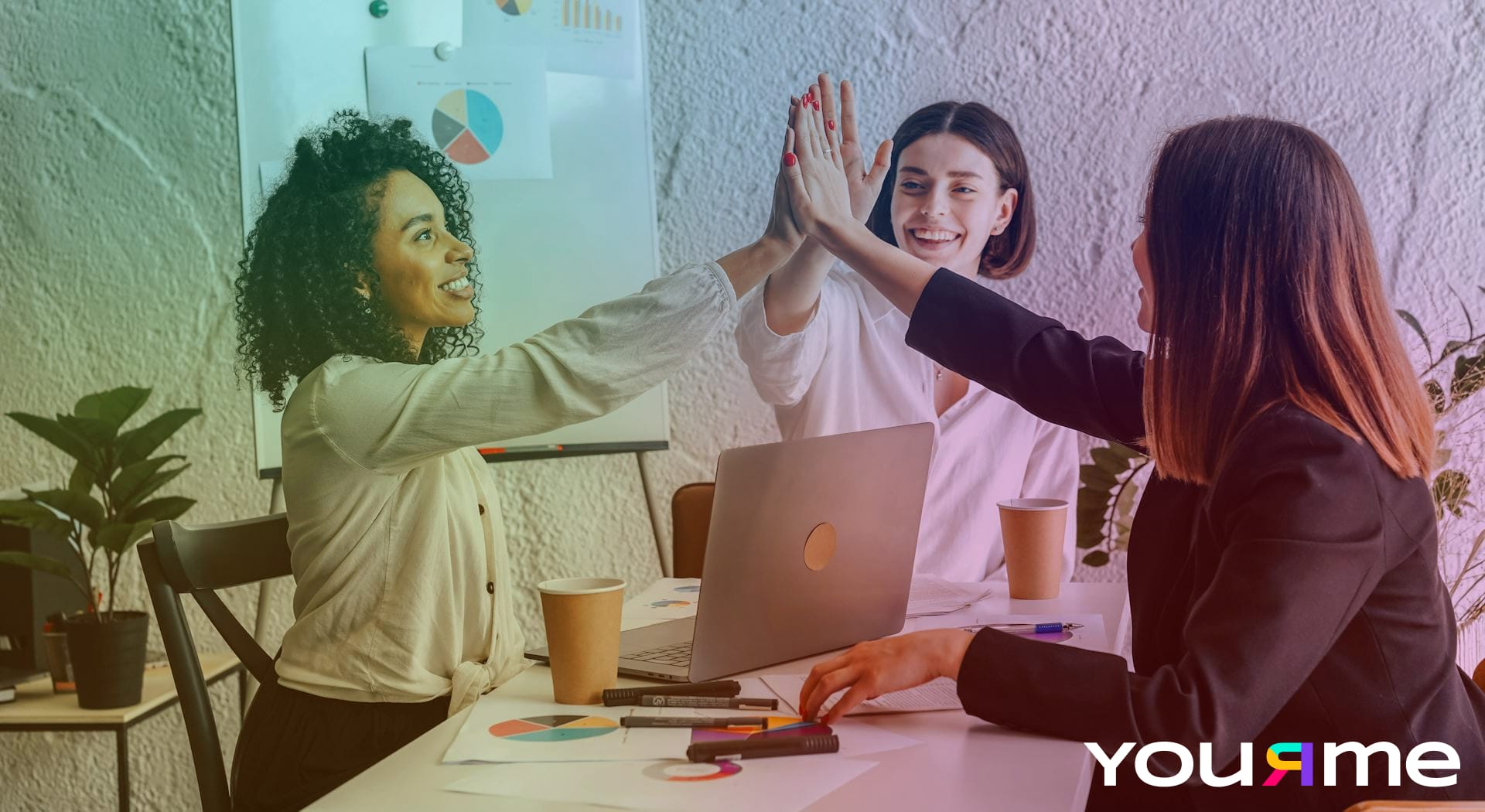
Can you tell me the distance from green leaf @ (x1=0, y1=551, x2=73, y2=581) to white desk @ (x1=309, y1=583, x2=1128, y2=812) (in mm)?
1275

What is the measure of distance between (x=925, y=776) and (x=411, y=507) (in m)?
0.80

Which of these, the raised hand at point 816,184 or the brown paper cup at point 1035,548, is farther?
the raised hand at point 816,184

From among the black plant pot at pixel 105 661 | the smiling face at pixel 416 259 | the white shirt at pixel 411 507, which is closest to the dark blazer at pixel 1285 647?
the white shirt at pixel 411 507

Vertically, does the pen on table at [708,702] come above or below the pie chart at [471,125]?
below

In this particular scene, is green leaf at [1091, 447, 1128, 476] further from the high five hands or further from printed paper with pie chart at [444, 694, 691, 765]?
printed paper with pie chart at [444, 694, 691, 765]

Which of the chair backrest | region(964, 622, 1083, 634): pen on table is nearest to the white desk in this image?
region(964, 622, 1083, 634): pen on table

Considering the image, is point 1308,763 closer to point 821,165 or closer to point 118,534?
point 821,165

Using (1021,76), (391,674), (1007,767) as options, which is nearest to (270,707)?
(391,674)

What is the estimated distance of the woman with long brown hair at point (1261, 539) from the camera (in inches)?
32.7

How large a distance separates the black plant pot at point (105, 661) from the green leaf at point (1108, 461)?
1.74 m

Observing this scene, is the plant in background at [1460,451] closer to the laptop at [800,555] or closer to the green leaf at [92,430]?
the laptop at [800,555]

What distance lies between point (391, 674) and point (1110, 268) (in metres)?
1.54

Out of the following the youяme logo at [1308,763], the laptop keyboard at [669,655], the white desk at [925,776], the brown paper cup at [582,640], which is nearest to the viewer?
the white desk at [925,776]

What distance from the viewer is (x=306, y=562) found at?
1.38 meters
